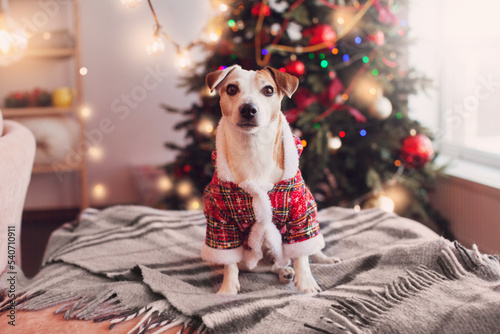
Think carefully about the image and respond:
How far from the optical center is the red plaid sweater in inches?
55.8

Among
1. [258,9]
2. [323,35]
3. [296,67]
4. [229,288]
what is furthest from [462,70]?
[229,288]

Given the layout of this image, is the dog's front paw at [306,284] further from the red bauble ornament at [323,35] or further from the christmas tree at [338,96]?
the red bauble ornament at [323,35]

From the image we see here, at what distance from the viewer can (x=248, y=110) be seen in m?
1.32

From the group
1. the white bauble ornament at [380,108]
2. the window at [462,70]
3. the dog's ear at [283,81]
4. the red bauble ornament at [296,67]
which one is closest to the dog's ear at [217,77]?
the dog's ear at [283,81]

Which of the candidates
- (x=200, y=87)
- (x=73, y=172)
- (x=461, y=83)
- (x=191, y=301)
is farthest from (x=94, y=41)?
(x=191, y=301)

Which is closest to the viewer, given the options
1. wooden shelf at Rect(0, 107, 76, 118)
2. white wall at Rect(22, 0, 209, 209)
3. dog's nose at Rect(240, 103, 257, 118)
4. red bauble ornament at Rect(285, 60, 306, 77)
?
dog's nose at Rect(240, 103, 257, 118)

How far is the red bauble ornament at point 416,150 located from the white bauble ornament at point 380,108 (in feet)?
0.66

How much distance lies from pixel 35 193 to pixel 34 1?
1.50 m

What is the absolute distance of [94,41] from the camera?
3.77 metres

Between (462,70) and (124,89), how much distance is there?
2508 millimetres

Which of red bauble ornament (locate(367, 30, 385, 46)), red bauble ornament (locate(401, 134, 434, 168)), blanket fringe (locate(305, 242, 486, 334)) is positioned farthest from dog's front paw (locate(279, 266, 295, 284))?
red bauble ornament (locate(367, 30, 385, 46))

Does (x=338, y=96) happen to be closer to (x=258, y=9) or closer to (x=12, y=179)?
(x=258, y=9)

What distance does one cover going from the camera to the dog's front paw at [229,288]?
56.3 inches

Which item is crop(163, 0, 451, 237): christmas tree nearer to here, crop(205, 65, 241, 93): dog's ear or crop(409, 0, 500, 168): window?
crop(409, 0, 500, 168): window
